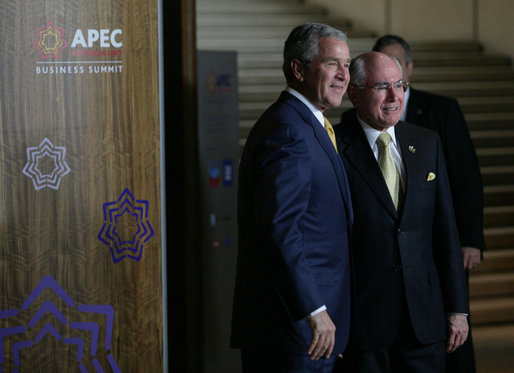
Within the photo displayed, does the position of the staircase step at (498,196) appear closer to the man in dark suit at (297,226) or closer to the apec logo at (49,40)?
the man in dark suit at (297,226)

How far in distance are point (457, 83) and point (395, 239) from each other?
6533 millimetres

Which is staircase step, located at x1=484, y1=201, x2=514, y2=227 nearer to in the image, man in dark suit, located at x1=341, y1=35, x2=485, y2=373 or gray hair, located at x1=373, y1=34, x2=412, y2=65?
man in dark suit, located at x1=341, y1=35, x2=485, y2=373

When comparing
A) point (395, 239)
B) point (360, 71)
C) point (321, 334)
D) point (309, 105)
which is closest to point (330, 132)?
point (309, 105)

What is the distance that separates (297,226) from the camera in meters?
2.08

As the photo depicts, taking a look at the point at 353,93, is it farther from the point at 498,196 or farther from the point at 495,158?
the point at 495,158

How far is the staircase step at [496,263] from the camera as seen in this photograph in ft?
19.1

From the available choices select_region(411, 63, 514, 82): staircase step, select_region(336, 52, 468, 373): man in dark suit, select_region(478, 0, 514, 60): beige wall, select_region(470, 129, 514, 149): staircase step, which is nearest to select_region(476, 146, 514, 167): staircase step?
select_region(470, 129, 514, 149): staircase step

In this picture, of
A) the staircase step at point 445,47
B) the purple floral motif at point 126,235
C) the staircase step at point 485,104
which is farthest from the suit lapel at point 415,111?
the staircase step at point 445,47

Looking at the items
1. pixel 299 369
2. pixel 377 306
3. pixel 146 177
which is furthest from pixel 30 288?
pixel 377 306

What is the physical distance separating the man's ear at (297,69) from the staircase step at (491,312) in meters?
3.58

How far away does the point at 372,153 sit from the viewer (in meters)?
2.45

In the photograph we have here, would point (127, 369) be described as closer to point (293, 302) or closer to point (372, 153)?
point (293, 302)

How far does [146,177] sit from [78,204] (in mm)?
270

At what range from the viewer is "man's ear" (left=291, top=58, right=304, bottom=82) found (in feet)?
7.38
